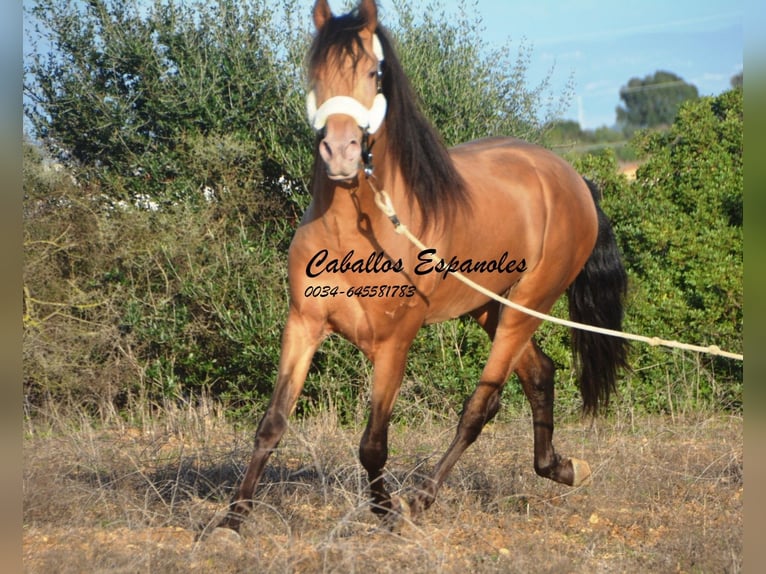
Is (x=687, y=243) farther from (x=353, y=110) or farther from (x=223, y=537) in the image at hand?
(x=223, y=537)

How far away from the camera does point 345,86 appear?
3.92m

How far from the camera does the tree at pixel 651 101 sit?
53.1 metres

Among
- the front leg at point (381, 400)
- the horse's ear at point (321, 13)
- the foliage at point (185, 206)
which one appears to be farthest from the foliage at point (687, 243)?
the horse's ear at point (321, 13)

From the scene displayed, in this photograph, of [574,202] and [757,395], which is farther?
[574,202]

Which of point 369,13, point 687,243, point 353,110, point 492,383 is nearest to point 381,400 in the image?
point 492,383

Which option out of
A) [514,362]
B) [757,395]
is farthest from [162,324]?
[757,395]

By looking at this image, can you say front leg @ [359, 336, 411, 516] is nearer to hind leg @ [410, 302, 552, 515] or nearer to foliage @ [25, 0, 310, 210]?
hind leg @ [410, 302, 552, 515]

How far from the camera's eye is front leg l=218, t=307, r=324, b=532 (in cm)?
412

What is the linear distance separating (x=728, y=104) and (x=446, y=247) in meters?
6.61

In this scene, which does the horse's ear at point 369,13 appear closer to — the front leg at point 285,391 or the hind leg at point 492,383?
the front leg at point 285,391

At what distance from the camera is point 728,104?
9.91m

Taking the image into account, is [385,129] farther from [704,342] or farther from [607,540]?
[704,342]

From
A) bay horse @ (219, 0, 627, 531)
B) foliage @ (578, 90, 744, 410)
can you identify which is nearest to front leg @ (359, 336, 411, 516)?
bay horse @ (219, 0, 627, 531)

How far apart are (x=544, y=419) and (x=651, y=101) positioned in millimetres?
55459
